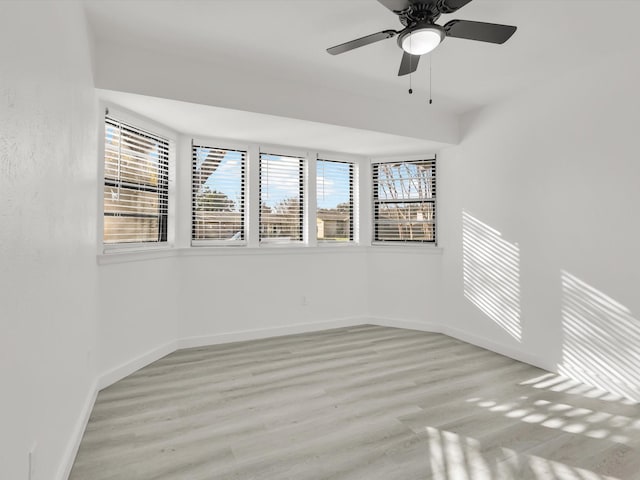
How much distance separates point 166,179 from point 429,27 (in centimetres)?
293

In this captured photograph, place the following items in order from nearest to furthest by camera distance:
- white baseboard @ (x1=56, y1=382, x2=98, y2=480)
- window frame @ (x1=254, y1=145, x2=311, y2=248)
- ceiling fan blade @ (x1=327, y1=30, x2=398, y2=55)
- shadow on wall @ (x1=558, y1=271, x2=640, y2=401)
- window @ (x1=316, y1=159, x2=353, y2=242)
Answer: white baseboard @ (x1=56, y1=382, x2=98, y2=480) < ceiling fan blade @ (x1=327, y1=30, x2=398, y2=55) < shadow on wall @ (x1=558, y1=271, x2=640, y2=401) < window frame @ (x1=254, y1=145, x2=311, y2=248) < window @ (x1=316, y1=159, x2=353, y2=242)

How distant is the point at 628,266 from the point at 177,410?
11.8 feet

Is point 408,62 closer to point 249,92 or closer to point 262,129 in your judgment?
point 249,92

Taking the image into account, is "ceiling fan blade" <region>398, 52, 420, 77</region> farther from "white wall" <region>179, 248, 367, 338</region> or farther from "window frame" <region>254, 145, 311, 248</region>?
"white wall" <region>179, 248, 367, 338</region>

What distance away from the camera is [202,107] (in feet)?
10.2

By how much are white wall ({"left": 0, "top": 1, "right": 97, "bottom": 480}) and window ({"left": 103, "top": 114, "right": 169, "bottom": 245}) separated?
30.3 inches

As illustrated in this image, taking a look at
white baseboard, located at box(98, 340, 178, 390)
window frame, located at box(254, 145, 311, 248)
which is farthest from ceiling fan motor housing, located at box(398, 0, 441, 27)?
white baseboard, located at box(98, 340, 178, 390)

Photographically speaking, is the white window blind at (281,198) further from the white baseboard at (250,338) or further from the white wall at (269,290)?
the white baseboard at (250,338)

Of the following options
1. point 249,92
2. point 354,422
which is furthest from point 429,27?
point 354,422

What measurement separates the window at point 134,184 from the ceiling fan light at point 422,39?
2473 mm

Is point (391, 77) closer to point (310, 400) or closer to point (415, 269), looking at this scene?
point (415, 269)

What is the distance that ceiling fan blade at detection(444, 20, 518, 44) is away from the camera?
200 cm

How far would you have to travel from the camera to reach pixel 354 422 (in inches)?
94.8

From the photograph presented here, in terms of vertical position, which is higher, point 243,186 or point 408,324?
point 243,186
